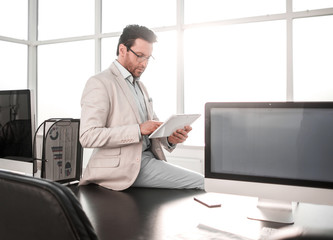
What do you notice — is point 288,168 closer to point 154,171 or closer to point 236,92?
point 154,171

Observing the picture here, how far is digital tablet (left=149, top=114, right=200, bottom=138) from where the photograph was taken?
1745mm

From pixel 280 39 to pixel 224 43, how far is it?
2.05 ft

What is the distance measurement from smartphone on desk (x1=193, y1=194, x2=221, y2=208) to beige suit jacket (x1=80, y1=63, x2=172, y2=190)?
43cm

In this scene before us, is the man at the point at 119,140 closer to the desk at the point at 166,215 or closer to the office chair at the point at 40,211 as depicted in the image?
the desk at the point at 166,215

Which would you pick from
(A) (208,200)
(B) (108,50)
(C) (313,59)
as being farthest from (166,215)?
(B) (108,50)

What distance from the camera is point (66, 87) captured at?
5.13m

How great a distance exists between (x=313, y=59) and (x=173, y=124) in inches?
92.6

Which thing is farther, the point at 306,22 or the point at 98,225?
the point at 306,22

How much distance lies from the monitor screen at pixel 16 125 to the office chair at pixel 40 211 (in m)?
1.57

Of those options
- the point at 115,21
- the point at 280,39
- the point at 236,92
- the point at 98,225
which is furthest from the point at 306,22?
the point at 98,225

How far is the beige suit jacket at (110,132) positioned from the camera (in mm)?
1888

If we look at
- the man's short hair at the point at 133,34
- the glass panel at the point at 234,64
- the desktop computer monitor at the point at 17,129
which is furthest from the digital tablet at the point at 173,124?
the glass panel at the point at 234,64

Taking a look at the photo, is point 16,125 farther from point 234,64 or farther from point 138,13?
point 138,13

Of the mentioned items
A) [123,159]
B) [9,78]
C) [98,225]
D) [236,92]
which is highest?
[9,78]
